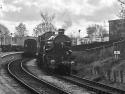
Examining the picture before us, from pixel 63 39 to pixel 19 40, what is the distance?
10533cm

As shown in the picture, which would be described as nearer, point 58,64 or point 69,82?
point 69,82

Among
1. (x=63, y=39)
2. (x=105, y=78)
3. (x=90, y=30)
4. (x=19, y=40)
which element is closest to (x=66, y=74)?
(x=63, y=39)

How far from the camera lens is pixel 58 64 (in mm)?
24828

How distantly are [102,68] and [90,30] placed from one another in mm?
121468

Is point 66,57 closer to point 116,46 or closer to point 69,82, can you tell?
point 69,82

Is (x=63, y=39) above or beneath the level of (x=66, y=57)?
above

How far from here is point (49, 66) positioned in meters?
25.2

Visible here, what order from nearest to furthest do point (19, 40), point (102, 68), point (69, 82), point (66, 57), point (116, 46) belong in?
point (69, 82) < point (102, 68) < point (66, 57) < point (116, 46) < point (19, 40)

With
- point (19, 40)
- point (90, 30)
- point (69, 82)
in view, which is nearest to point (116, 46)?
point (69, 82)

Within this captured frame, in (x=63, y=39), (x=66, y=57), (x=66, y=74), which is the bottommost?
(x=66, y=74)

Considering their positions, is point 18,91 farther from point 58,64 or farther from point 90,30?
point 90,30

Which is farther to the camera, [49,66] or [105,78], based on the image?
A: [49,66]

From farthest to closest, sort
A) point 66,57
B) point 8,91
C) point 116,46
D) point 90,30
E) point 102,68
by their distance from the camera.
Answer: point 90,30 < point 116,46 < point 66,57 < point 102,68 < point 8,91

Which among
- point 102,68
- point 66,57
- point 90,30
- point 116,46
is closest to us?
point 102,68
